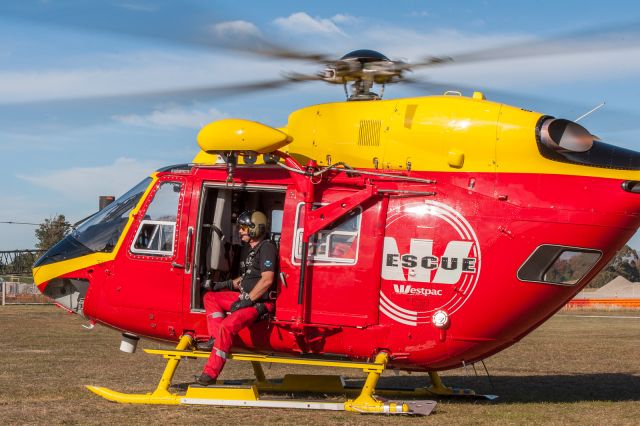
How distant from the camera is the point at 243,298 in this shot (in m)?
10.7

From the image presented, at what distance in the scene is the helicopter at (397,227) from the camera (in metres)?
9.98

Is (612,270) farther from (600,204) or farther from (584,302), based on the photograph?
(600,204)

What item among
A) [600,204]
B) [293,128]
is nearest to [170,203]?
[293,128]

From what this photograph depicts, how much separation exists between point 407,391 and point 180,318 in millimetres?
3347

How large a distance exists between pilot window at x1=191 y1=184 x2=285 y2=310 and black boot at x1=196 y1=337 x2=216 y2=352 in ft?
1.59

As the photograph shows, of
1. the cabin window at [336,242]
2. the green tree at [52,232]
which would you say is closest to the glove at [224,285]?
the cabin window at [336,242]

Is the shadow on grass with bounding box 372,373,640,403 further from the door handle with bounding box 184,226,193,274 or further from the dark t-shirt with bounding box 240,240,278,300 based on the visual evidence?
the door handle with bounding box 184,226,193,274

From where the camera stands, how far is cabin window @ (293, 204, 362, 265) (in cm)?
1047

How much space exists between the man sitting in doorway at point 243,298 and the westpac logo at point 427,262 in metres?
1.49

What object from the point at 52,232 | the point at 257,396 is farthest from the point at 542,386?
the point at 52,232

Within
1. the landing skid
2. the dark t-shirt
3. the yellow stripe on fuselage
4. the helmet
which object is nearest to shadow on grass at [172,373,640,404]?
the landing skid

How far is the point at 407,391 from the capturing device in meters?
11.7

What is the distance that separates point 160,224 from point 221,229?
2.73ft

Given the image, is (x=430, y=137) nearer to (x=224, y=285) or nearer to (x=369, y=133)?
(x=369, y=133)
